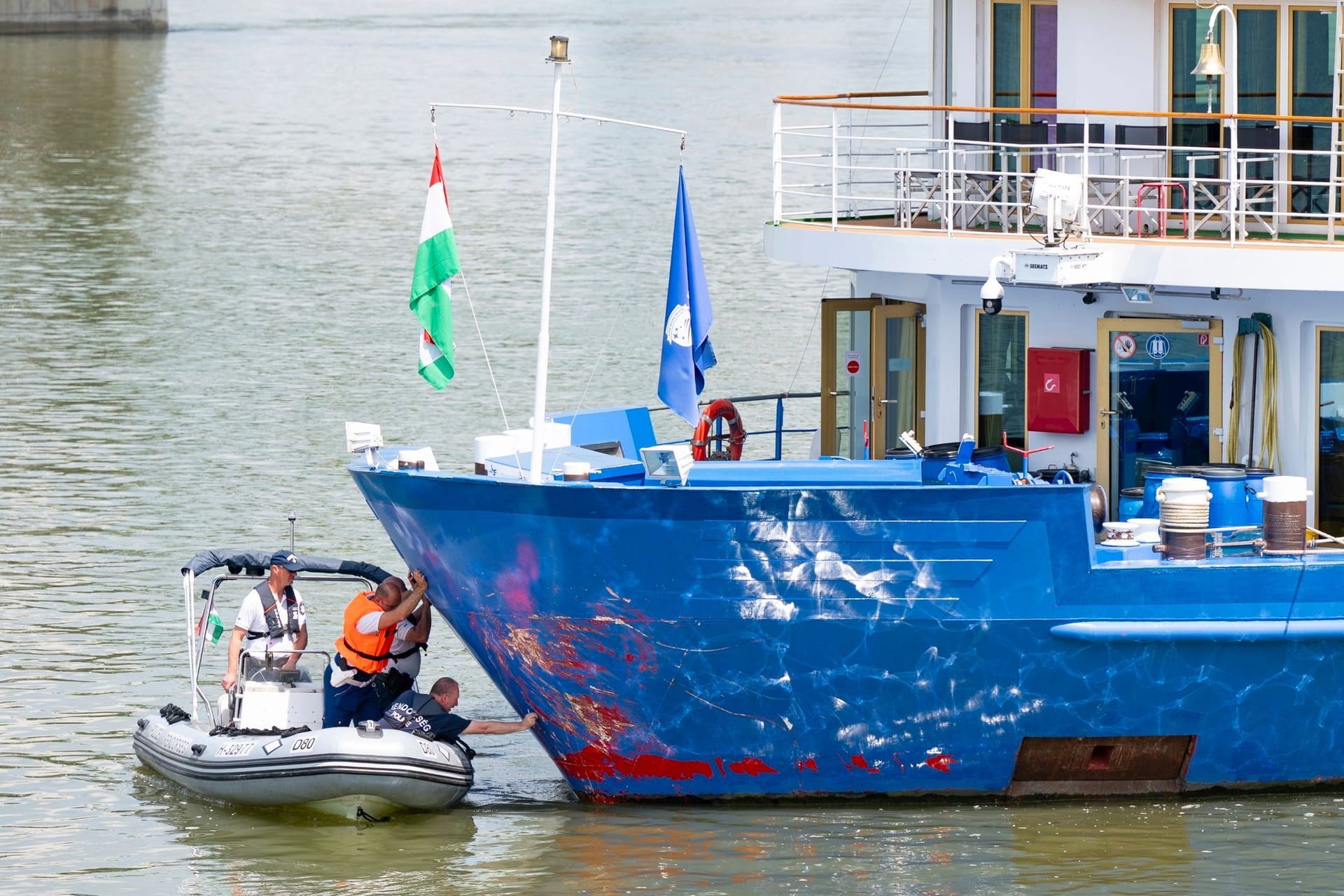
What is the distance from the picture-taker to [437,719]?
40.1ft

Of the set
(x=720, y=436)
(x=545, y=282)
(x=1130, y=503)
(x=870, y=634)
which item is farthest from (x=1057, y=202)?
(x=720, y=436)

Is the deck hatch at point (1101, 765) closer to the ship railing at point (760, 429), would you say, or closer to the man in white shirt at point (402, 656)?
the ship railing at point (760, 429)

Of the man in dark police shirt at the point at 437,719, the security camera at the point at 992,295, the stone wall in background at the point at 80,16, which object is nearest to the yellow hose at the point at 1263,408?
the security camera at the point at 992,295

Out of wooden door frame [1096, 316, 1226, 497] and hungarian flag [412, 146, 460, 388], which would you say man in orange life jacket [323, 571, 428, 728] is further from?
wooden door frame [1096, 316, 1226, 497]

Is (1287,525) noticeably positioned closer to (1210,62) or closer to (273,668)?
(1210,62)

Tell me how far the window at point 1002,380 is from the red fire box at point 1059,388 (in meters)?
0.14

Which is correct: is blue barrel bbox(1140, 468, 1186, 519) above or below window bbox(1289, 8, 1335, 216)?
below

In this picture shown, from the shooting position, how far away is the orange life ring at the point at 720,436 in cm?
1445

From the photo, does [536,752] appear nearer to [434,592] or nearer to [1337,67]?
[434,592]

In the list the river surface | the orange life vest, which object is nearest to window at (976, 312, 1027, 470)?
the river surface

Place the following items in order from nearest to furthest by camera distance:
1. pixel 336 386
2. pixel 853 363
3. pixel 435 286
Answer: pixel 435 286
pixel 853 363
pixel 336 386

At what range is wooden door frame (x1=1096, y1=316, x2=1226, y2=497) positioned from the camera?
12695mm

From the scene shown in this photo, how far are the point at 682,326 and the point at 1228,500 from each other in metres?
3.25

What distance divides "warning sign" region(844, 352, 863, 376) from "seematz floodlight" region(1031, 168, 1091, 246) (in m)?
2.61
